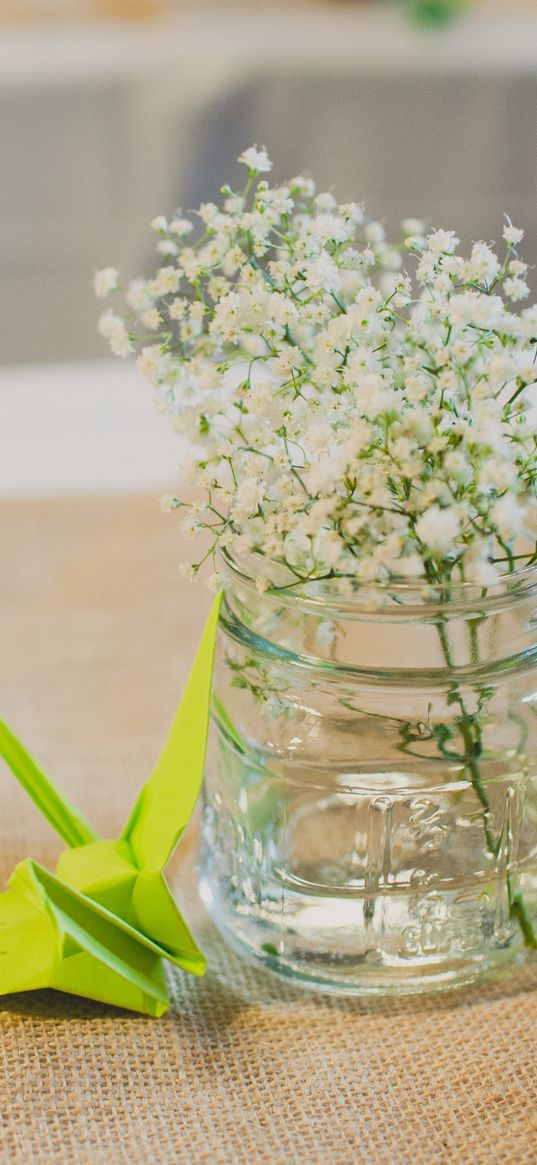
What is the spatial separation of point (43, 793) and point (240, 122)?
2.59 meters

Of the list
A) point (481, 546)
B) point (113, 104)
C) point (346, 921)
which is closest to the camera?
point (481, 546)

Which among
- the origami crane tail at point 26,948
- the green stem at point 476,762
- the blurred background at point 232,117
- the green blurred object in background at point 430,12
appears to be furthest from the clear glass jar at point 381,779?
the green blurred object in background at point 430,12

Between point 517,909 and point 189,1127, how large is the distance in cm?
19

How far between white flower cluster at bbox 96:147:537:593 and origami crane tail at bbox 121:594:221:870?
60 millimetres

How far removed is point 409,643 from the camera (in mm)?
551

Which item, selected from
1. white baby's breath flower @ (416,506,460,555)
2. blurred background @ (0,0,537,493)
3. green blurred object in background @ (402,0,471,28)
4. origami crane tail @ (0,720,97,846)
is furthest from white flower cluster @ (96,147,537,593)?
green blurred object in background @ (402,0,471,28)

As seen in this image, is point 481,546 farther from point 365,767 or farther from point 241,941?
point 241,941

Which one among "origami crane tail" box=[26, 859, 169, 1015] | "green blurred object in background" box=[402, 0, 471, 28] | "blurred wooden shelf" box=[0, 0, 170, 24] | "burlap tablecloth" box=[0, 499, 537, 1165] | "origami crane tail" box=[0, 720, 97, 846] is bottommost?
"burlap tablecloth" box=[0, 499, 537, 1165]

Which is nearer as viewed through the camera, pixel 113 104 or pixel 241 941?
pixel 241 941

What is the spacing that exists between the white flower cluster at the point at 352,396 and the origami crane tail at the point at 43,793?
0.48 ft

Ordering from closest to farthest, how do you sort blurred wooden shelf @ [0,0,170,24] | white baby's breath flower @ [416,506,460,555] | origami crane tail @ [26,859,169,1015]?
1. white baby's breath flower @ [416,506,460,555]
2. origami crane tail @ [26,859,169,1015]
3. blurred wooden shelf @ [0,0,170,24]

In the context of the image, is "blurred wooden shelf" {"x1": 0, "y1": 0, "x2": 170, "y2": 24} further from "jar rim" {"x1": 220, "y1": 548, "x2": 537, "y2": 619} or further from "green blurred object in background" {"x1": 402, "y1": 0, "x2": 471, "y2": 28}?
"jar rim" {"x1": 220, "y1": 548, "x2": 537, "y2": 619}

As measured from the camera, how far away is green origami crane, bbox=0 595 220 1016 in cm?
58

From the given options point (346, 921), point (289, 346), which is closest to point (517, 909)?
point (346, 921)
